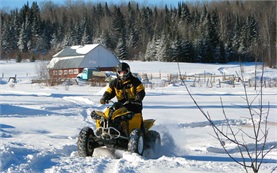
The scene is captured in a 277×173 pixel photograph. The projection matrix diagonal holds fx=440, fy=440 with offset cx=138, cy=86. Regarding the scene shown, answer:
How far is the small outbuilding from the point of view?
192 ft

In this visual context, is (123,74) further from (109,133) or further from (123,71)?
(109,133)

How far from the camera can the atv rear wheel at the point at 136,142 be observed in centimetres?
681

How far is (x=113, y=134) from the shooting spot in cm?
706

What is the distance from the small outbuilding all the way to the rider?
50389 mm

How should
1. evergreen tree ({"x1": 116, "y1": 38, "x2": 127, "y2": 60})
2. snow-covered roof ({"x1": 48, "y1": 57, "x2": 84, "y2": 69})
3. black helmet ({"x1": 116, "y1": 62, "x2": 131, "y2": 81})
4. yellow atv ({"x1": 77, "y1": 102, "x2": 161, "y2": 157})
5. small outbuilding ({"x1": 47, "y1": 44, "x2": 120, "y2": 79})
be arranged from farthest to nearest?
evergreen tree ({"x1": 116, "y1": 38, "x2": 127, "y2": 60}) < small outbuilding ({"x1": 47, "y1": 44, "x2": 120, "y2": 79}) < snow-covered roof ({"x1": 48, "y1": 57, "x2": 84, "y2": 69}) < black helmet ({"x1": 116, "y1": 62, "x2": 131, "y2": 81}) < yellow atv ({"x1": 77, "y1": 102, "x2": 161, "y2": 157})

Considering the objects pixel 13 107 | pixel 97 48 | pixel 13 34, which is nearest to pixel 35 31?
pixel 13 34

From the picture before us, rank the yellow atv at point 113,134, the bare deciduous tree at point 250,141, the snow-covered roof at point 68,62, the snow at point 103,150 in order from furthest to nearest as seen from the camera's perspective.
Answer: the snow-covered roof at point 68,62 < the yellow atv at point 113,134 < the snow at point 103,150 < the bare deciduous tree at point 250,141

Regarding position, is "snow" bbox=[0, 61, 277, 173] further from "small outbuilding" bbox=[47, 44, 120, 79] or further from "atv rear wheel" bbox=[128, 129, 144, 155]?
"small outbuilding" bbox=[47, 44, 120, 79]

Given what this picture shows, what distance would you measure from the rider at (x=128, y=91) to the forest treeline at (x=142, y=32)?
6724 centimetres

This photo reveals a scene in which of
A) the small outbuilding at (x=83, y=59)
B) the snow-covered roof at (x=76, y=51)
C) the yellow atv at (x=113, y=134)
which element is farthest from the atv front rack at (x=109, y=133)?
the snow-covered roof at (x=76, y=51)

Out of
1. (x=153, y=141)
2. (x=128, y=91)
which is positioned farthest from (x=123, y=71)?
(x=153, y=141)

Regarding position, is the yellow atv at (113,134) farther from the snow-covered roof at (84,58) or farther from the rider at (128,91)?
the snow-covered roof at (84,58)

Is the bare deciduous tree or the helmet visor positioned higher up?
the helmet visor

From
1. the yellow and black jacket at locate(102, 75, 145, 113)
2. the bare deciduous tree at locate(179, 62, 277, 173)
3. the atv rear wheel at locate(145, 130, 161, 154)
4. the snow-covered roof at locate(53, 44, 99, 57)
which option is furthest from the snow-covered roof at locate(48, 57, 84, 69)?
the atv rear wheel at locate(145, 130, 161, 154)
